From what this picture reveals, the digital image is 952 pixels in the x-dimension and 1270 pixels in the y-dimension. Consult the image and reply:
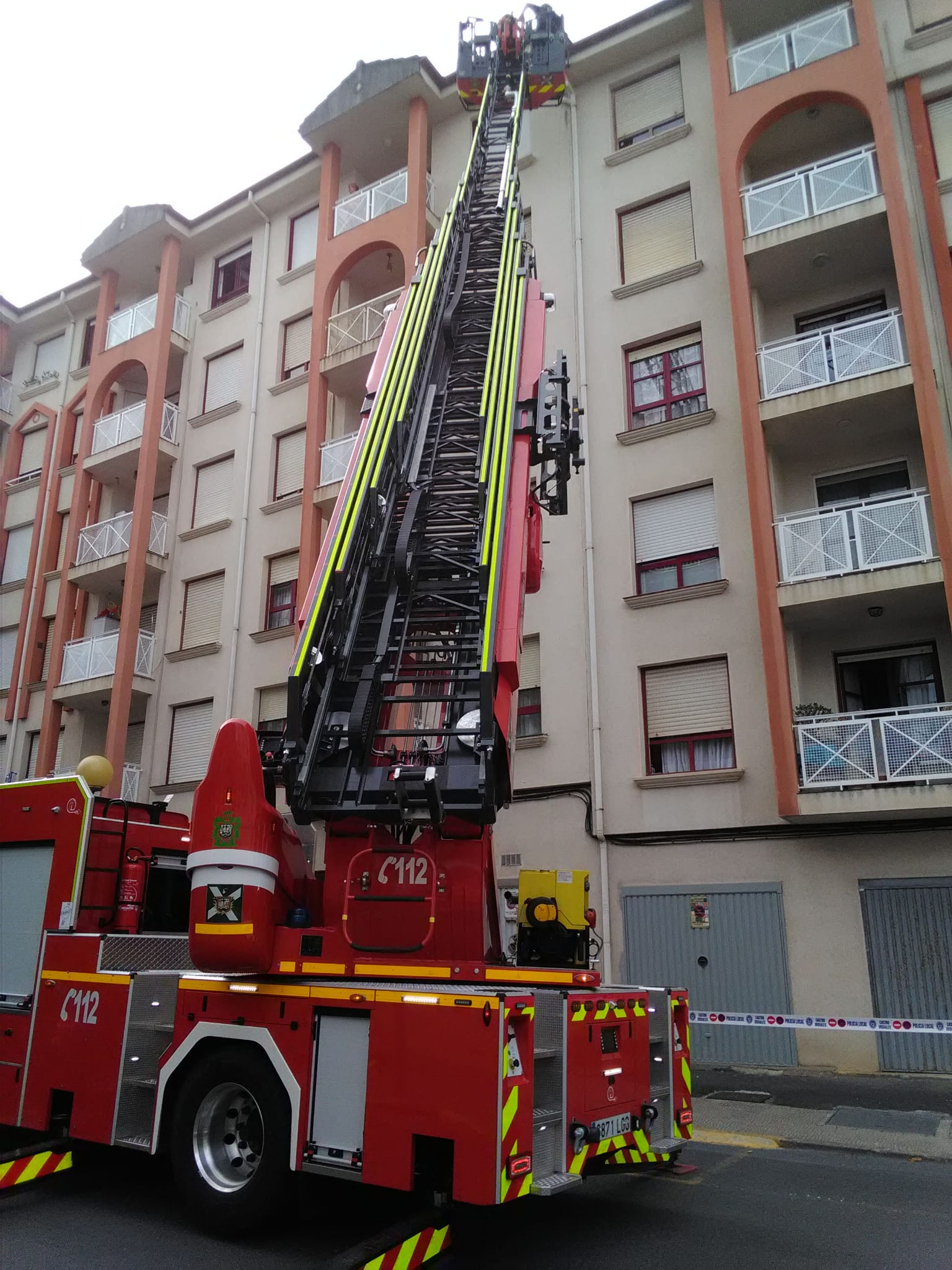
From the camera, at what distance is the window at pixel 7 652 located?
79.0 feet

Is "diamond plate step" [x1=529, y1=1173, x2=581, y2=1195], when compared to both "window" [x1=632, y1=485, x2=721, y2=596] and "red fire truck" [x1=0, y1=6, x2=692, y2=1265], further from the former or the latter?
"window" [x1=632, y1=485, x2=721, y2=596]

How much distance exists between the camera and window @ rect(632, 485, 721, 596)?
14.9 metres

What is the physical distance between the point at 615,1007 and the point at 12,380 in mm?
Answer: 28345

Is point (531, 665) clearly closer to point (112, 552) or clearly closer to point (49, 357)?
point (112, 552)

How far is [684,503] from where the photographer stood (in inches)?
602

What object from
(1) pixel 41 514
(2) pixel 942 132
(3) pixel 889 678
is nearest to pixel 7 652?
(1) pixel 41 514

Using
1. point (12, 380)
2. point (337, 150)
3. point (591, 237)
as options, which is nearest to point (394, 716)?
Result: point (591, 237)

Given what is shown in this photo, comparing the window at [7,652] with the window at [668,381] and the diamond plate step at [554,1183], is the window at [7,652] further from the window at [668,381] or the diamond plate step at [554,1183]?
the diamond plate step at [554,1183]

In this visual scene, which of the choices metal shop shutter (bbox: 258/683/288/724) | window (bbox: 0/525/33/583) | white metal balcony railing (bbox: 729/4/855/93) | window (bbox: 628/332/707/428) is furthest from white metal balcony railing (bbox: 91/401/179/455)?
white metal balcony railing (bbox: 729/4/855/93)

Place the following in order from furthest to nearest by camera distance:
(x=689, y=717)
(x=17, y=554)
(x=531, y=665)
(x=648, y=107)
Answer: (x=17, y=554) < (x=648, y=107) < (x=531, y=665) < (x=689, y=717)

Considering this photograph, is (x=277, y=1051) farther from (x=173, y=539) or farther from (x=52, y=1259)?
(x=173, y=539)

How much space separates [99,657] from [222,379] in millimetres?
7232

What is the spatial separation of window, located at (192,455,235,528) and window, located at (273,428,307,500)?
4.26 ft

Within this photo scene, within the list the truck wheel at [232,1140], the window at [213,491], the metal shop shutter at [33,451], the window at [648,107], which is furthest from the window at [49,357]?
the truck wheel at [232,1140]
